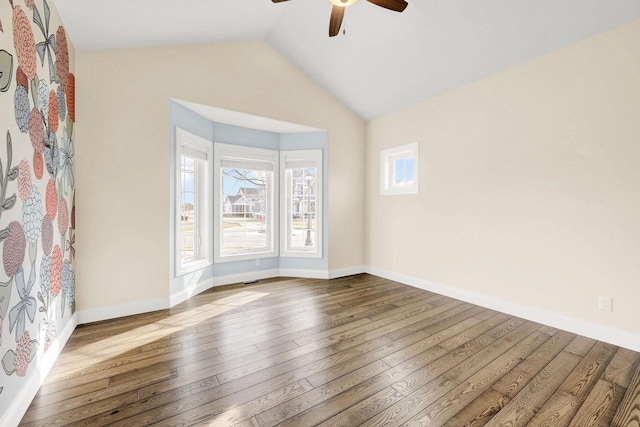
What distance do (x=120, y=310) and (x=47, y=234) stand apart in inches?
51.6

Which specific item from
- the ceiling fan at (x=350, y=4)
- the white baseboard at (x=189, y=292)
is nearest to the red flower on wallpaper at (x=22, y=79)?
the ceiling fan at (x=350, y=4)

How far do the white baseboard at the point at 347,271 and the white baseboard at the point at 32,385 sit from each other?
324 centimetres

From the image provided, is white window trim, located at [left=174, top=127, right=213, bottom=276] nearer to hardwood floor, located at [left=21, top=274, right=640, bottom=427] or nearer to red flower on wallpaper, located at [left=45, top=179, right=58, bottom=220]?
hardwood floor, located at [left=21, top=274, right=640, bottom=427]

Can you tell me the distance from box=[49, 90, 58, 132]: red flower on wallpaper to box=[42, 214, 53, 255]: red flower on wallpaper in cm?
73

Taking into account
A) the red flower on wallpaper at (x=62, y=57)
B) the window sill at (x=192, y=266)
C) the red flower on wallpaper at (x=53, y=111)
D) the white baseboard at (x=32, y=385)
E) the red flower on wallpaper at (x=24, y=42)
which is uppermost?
the red flower on wallpaper at (x=62, y=57)

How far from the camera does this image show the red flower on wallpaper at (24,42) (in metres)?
1.64

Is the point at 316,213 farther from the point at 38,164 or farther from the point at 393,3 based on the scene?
the point at 38,164

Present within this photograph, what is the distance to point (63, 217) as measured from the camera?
8.02ft

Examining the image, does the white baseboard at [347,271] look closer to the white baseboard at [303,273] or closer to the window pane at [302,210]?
the white baseboard at [303,273]

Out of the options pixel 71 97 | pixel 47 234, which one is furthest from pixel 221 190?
pixel 47 234

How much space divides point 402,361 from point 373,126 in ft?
12.2

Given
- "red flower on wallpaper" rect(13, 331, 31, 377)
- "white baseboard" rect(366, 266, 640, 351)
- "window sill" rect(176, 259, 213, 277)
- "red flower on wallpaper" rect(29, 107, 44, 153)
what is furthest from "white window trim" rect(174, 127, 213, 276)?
"white baseboard" rect(366, 266, 640, 351)

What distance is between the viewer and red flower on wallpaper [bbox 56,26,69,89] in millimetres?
2355

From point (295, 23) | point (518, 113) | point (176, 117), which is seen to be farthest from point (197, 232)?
point (518, 113)
